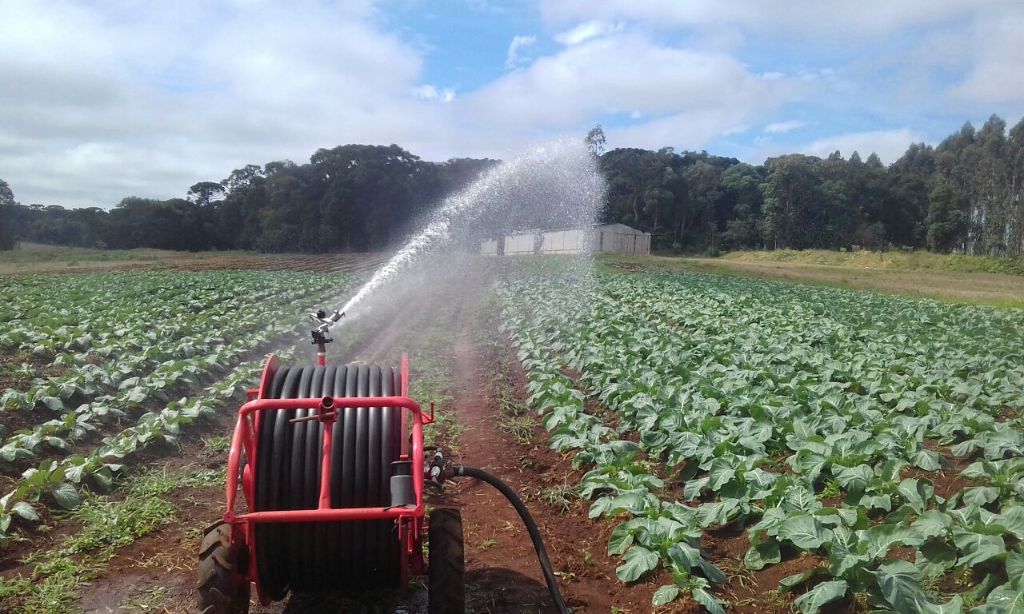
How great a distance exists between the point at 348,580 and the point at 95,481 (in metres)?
3.70

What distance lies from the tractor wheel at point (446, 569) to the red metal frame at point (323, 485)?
0.40ft

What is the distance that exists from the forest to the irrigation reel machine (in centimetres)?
5581

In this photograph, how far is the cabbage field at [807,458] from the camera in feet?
13.0

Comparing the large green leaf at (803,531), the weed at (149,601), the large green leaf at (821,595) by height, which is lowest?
the weed at (149,601)

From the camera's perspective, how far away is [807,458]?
553cm

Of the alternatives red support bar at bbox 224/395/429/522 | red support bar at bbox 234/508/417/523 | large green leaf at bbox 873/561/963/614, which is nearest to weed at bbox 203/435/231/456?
red support bar at bbox 224/395/429/522

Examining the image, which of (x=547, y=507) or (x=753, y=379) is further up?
(x=753, y=379)

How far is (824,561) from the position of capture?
4.33m

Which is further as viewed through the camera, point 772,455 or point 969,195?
A: point 969,195

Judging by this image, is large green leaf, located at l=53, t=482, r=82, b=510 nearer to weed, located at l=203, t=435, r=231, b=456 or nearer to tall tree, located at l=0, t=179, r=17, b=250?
weed, located at l=203, t=435, r=231, b=456

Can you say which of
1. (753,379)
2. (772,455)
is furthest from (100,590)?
(753,379)

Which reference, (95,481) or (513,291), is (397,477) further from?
(513,291)

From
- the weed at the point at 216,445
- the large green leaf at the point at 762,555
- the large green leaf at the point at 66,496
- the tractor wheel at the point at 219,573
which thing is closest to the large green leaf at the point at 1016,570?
the large green leaf at the point at 762,555

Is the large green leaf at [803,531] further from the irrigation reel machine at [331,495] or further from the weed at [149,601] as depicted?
the weed at [149,601]
